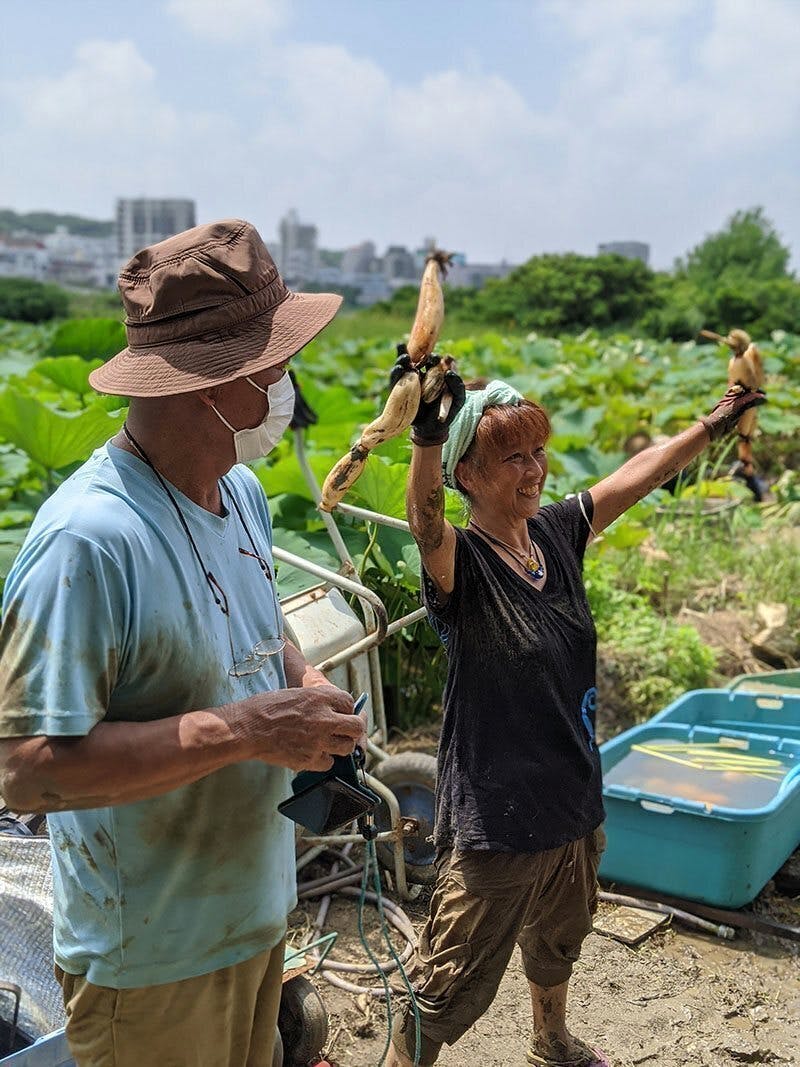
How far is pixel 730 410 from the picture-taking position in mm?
2900

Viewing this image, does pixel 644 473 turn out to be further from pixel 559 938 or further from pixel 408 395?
pixel 559 938

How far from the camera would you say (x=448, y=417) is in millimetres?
2047

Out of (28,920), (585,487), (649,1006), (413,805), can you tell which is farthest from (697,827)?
(585,487)

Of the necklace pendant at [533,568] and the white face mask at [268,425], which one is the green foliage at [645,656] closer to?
the necklace pendant at [533,568]

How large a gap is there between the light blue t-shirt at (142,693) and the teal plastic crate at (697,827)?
→ 1.99 metres

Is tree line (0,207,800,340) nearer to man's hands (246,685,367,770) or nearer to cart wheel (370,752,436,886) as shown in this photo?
cart wheel (370,752,436,886)

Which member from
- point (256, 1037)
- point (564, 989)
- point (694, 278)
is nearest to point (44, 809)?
point (256, 1037)

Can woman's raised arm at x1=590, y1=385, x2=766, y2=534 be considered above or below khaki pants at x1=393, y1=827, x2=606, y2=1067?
above

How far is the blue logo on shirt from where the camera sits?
253 centimetres

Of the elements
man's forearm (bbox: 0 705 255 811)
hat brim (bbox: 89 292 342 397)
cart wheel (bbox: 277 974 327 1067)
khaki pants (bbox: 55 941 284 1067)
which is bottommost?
cart wheel (bbox: 277 974 327 1067)

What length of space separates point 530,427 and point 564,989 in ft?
4.49

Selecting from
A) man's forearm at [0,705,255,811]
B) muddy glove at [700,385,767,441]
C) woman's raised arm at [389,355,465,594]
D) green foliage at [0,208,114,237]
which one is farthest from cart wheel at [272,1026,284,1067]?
green foliage at [0,208,114,237]

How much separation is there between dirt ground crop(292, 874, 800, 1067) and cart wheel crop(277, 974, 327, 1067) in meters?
0.23

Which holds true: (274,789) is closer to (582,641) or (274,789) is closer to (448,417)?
(448,417)
